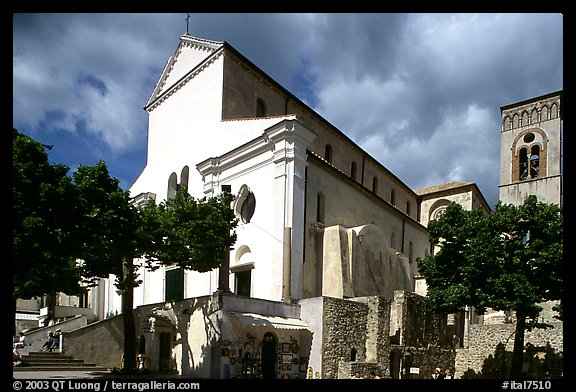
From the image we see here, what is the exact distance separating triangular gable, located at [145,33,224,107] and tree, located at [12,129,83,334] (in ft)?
57.2

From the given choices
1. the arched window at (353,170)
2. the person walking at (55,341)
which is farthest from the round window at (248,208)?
the person walking at (55,341)

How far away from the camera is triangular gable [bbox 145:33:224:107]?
33531 millimetres

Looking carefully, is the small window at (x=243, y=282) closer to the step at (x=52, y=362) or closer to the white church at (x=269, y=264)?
the white church at (x=269, y=264)

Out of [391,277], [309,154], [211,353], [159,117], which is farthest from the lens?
[159,117]

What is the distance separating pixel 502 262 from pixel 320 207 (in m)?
9.69

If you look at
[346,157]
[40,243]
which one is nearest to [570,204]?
[40,243]

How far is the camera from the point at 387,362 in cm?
2642

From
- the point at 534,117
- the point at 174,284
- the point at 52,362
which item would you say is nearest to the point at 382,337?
the point at 174,284

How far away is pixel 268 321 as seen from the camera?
23.3m

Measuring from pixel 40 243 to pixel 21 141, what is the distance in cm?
313

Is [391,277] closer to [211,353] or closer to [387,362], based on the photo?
[387,362]

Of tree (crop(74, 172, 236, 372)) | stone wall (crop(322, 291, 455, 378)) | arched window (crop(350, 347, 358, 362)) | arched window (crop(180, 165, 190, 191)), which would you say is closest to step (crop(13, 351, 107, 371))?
tree (crop(74, 172, 236, 372))

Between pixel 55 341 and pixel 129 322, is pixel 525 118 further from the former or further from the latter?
pixel 55 341

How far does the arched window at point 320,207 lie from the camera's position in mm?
29295
